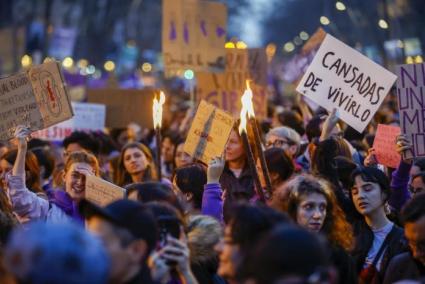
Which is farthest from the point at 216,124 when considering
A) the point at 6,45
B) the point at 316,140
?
the point at 6,45

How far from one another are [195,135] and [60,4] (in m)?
66.1

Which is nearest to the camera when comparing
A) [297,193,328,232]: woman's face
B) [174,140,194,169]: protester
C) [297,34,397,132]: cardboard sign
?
[297,193,328,232]: woman's face

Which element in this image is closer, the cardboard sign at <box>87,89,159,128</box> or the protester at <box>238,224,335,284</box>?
the protester at <box>238,224,335,284</box>

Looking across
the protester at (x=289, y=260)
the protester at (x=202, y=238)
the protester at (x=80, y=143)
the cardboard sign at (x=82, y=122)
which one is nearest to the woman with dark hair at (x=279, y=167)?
the protester at (x=202, y=238)

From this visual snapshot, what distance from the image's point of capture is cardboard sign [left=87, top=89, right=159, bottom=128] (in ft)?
51.5

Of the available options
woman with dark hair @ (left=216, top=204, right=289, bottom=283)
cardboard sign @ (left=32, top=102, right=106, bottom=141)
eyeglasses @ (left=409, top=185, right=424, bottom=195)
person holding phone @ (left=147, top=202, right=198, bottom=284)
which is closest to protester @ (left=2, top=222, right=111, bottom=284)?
woman with dark hair @ (left=216, top=204, right=289, bottom=283)

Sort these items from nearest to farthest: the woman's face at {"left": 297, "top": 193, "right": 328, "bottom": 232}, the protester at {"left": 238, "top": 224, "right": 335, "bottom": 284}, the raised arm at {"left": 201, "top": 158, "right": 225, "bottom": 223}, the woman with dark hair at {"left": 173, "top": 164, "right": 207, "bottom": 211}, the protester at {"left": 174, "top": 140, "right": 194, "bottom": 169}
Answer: the protester at {"left": 238, "top": 224, "right": 335, "bottom": 284}, the woman's face at {"left": 297, "top": 193, "right": 328, "bottom": 232}, the raised arm at {"left": 201, "top": 158, "right": 225, "bottom": 223}, the woman with dark hair at {"left": 173, "top": 164, "right": 207, "bottom": 211}, the protester at {"left": 174, "top": 140, "right": 194, "bottom": 169}

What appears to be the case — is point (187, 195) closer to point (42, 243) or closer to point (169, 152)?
point (42, 243)

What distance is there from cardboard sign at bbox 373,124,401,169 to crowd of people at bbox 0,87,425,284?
8 centimetres

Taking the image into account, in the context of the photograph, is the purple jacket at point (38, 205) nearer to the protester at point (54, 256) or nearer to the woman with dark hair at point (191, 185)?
the woman with dark hair at point (191, 185)

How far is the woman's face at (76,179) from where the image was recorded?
838 centimetres

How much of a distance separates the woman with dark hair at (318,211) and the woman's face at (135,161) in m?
3.93

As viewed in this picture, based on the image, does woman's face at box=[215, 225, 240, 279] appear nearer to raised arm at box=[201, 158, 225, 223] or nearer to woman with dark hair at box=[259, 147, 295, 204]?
raised arm at box=[201, 158, 225, 223]

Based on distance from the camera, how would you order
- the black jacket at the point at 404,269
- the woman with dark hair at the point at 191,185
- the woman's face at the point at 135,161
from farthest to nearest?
the woman's face at the point at 135,161 < the woman with dark hair at the point at 191,185 < the black jacket at the point at 404,269
